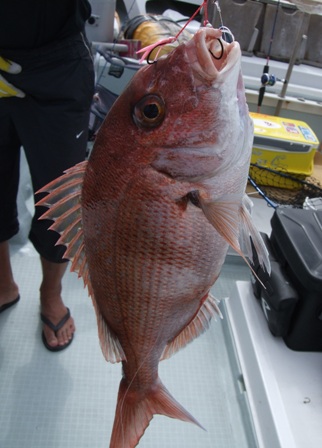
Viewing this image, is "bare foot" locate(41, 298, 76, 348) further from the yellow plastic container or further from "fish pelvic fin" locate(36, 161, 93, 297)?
the yellow plastic container

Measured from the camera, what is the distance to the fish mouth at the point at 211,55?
0.72 metres

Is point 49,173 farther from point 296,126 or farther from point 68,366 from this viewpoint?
point 296,126

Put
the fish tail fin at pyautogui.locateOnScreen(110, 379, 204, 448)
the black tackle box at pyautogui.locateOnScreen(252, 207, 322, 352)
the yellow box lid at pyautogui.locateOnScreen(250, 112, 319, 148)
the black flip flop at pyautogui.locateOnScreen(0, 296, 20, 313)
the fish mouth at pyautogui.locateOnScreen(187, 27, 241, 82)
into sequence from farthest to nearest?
1. the yellow box lid at pyautogui.locateOnScreen(250, 112, 319, 148)
2. the black flip flop at pyautogui.locateOnScreen(0, 296, 20, 313)
3. the black tackle box at pyautogui.locateOnScreen(252, 207, 322, 352)
4. the fish tail fin at pyautogui.locateOnScreen(110, 379, 204, 448)
5. the fish mouth at pyautogui.locateOnScreen(187, 27, 241, 82)

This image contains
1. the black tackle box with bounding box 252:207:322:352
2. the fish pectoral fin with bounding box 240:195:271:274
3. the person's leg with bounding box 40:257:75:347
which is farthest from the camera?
the person's leg with bounding box 40:257:75:347

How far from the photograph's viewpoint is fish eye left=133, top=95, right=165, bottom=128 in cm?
77

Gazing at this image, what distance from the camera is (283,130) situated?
304 centimetres

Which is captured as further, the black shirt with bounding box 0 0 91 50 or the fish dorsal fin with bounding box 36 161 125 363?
the black shirt with bounding box 0 0 91 50

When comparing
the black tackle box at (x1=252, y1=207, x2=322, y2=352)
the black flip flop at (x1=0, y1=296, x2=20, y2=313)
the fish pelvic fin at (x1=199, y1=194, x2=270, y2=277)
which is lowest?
the black flip flop at (x1=0, y1=296, x2=20, y2=313)

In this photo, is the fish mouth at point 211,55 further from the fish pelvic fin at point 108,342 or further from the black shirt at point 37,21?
the black shirt at point 37,21

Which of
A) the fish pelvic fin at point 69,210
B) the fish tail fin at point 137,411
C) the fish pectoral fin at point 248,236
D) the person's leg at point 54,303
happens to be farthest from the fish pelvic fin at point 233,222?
the person's leg at point 54,303

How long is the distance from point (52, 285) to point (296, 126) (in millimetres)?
2184

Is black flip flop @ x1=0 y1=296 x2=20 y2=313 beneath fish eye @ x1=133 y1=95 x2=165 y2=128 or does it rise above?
beneath

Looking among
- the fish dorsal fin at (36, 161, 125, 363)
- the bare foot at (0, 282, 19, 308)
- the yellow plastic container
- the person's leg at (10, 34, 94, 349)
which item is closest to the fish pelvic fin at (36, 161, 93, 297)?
the fish dorsal fin at (36, 161, 125, 363)

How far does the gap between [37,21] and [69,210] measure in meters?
0.88
